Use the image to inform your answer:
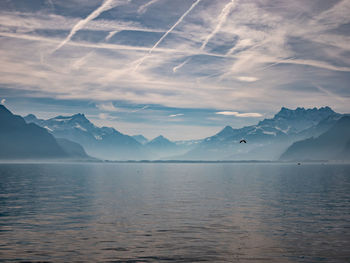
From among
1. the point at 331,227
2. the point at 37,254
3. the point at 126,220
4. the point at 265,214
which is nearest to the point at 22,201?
the point at 126,220

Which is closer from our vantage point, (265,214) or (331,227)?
(331,227)

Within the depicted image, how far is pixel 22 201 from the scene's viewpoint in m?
69.7

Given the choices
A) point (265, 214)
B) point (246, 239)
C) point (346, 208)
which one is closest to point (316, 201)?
point (346, 208)

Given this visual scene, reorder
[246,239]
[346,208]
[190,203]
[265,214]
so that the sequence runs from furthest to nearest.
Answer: [190,203] → [346,208] → [265,214] → [246,239]

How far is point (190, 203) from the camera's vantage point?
6756 cm

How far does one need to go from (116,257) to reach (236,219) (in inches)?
909

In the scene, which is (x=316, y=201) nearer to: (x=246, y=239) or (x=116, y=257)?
(x=246, y=239)

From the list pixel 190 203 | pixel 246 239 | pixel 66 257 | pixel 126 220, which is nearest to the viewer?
pixel 66 257

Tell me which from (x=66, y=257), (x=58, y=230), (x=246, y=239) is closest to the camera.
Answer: (x=66, y=257)

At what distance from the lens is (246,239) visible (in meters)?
38.3

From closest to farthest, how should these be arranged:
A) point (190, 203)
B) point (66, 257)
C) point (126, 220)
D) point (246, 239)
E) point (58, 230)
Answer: point (66, 257) < point (246, 239) < point (58, 230) < point (126, 220) < point (190, 203)

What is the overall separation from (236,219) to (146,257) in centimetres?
2163

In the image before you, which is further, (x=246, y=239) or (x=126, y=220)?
(x=126, y=220)

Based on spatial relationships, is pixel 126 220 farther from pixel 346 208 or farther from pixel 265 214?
pixel 346 208
